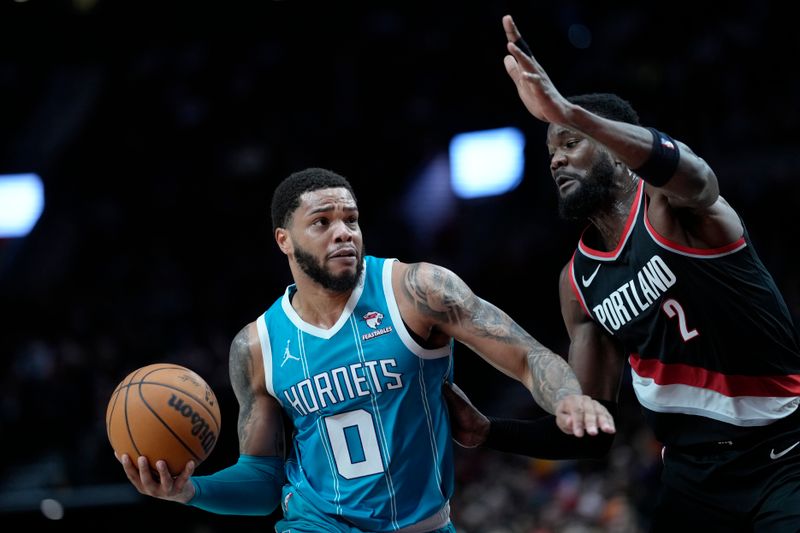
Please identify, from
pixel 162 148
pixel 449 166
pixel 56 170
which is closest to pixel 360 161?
pixel 449 166

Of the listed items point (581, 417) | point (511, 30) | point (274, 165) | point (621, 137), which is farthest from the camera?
point (274, 165)

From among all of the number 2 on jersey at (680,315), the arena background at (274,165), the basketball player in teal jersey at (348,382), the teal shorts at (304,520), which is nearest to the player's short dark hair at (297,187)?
the basketball player in teal jersey at (348,382)

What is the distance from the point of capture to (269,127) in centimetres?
1661

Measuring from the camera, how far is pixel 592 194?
4.39 meters

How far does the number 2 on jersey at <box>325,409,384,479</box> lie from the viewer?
4262 mm

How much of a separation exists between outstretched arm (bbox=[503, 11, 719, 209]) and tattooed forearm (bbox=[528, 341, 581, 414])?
0.78 metres

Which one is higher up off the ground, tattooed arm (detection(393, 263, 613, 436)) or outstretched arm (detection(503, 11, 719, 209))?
outstretched arm (detection(503, 11, 719, 209))

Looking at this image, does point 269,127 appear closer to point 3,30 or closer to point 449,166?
point 449,166

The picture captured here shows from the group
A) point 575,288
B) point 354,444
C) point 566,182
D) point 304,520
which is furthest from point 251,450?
point 566,182

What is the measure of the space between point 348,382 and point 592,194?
1338 mm

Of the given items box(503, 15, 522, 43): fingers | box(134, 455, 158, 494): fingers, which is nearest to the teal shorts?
box(134, 455, 158, 494): fingers

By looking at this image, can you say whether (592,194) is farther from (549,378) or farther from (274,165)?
(274,165)

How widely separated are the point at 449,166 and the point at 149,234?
4941 millimetres

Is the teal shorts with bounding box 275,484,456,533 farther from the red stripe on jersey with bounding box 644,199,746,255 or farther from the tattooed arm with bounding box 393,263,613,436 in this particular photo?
the red stripe on jersey with bounding box 644,199,746,255
